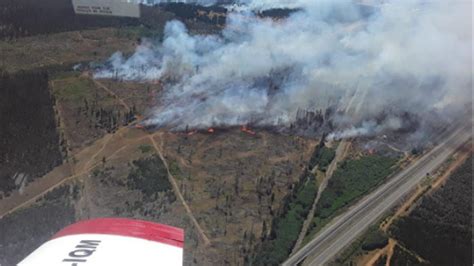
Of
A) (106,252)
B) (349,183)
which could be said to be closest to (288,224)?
(349,183)

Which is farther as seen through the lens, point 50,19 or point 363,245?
point 50,19

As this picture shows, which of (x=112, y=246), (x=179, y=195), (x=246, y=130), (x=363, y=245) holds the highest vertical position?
(x=112, y=246)

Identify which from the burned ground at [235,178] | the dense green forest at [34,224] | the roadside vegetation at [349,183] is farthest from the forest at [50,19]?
the roadside vegetation at [349,183]

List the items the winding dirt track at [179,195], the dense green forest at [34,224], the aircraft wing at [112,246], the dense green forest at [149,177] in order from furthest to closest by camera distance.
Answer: the dense green forest at [149,177], the winding dirt track at [179,195], the dense green forest at [34,224], the aircraft wing at [112,246]

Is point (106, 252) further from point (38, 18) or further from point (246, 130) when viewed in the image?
point (38, 18)

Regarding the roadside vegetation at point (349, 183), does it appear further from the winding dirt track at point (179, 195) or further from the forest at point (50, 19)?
the forest at point (50, 19)

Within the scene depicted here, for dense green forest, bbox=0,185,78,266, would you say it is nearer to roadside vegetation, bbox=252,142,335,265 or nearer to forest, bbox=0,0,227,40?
roadside vegetation, bbox=252,142,335,265
